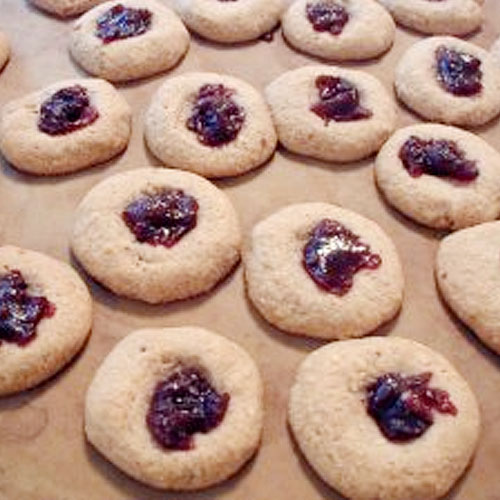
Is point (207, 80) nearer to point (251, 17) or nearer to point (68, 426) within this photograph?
point (251, 17)

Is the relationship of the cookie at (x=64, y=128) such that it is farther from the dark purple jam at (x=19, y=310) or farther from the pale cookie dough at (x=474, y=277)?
the pale cookie dough at (x=474, y=277)

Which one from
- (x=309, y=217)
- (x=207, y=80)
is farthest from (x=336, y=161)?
(x=207, y=80)

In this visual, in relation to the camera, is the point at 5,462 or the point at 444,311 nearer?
the point at 5,462

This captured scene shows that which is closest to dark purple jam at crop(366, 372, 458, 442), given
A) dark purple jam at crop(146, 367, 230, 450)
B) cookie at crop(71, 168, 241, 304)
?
dark purple jam at crop(146, 367, 230, 450)

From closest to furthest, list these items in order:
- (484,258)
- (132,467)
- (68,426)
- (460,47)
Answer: (132,467) → (68,426) → (484,258) → (460,47)

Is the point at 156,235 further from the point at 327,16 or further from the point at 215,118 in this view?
the point at 327,16

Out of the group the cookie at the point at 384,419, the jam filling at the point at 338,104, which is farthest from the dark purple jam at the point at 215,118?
the cookie at the point at 384,419

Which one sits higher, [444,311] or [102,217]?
[102,217]
